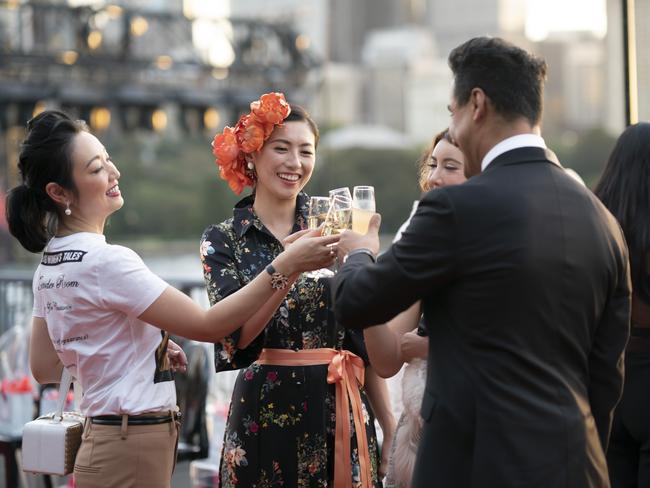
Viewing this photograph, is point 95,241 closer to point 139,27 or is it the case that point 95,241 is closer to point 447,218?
point 447,218

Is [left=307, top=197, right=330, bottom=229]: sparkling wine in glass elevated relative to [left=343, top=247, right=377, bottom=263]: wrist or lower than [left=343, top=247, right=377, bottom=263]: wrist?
elevated

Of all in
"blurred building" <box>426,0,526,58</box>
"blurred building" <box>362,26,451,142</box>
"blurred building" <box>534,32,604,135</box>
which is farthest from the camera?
"blurred building" <box>426,0,526,58</box>

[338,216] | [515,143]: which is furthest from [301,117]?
[515,143]

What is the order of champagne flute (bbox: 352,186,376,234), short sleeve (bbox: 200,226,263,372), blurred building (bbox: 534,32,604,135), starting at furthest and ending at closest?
1. blurred building (bbox: 534,32,604,135)
2. short sleeve (bbox: 200,226,263,372)
3. champagne flute (bbox: 352,186,376,234)

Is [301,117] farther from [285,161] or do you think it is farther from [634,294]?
[634,294]

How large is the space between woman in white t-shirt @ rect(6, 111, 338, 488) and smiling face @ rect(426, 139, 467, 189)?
429 mm

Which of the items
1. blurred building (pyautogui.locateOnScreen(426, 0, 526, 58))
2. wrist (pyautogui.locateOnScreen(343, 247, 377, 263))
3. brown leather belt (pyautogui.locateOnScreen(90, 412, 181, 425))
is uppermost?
blurred building (pyautogui.locateOnScreen(426, 0, 526, 58))

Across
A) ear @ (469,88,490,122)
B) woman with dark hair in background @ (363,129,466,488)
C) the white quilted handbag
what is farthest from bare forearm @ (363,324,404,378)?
the white quilted handbag

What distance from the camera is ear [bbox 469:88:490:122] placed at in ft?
6.81

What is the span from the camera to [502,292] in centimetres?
200

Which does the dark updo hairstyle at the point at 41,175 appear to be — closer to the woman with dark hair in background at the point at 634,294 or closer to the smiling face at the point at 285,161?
the smiling face at the point at 285,161

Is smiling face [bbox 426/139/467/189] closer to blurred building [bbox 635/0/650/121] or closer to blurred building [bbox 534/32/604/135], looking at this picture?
blurred building [bbox 635/0/650/121]

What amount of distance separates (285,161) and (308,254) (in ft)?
1.70

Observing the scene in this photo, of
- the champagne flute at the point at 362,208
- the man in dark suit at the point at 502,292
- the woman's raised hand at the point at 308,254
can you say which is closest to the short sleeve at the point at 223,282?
the woman's raised hand at the point at 308,254
